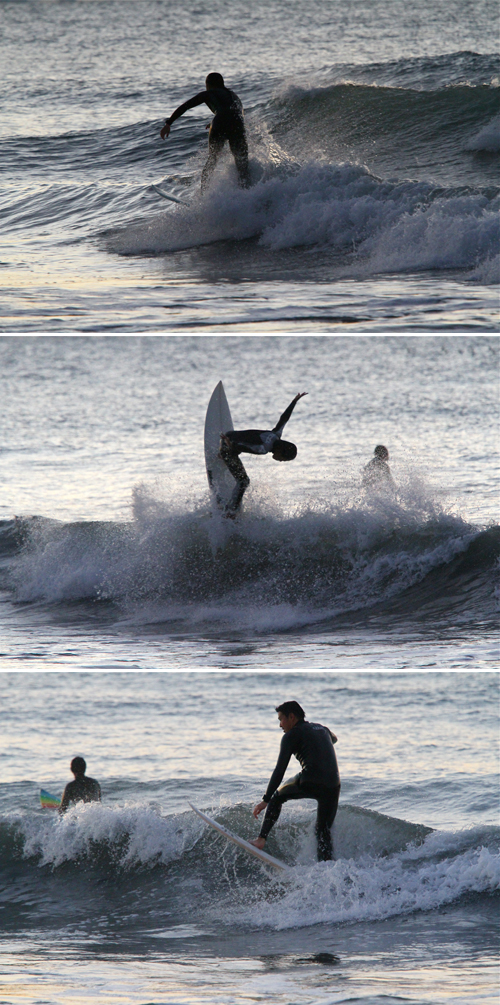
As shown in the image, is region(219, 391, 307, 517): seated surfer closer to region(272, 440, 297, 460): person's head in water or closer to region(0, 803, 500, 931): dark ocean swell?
region(272, 440, 297, 460): person's head in water

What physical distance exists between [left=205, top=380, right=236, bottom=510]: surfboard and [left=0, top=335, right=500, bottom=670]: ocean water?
0.68 feet

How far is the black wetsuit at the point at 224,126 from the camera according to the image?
915cm

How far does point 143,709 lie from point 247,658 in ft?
26.7

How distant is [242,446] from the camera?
757cm

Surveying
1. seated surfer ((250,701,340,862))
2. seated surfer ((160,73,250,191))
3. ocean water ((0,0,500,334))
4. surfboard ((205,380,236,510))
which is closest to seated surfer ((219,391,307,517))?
surfboard ((205,380,236,510))

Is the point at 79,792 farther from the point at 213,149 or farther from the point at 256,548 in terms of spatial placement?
the point at 213,149

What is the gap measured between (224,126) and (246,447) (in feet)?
12.4

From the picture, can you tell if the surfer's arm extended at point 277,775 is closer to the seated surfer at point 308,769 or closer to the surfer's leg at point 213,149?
the seated surfer at point 308,769

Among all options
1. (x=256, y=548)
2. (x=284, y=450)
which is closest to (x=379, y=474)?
(x=256, y=548)

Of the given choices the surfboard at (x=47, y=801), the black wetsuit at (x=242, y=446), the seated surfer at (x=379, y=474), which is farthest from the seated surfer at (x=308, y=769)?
the seated surfer at (x=379, y=474)

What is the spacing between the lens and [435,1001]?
13.9 feet

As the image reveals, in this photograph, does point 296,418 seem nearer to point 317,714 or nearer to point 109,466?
point 109,466

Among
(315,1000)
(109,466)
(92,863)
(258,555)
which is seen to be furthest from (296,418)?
(315,1000)

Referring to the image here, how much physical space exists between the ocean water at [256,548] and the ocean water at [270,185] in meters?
1.90
